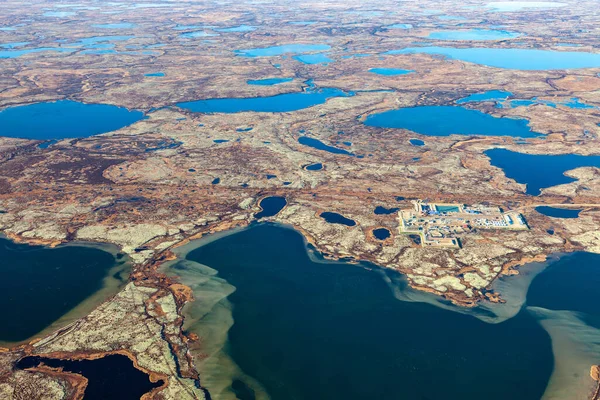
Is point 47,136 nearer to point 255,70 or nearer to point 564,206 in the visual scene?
point 255,70

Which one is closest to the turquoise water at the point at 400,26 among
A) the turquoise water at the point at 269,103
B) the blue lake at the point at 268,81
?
the blue lake at the point at 268,81

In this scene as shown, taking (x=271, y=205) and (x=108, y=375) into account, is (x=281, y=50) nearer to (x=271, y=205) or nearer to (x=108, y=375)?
(x=271, y=205)

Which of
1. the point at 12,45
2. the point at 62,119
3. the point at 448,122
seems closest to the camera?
the point at 448,122

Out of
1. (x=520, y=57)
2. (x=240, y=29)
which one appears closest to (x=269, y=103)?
(x=520, y=57)

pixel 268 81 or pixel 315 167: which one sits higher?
pixel 268 81

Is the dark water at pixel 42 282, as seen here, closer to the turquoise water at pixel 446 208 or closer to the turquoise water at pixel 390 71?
the turquoise water at pixel 446 208

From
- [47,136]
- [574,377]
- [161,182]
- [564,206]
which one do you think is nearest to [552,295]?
[574,377]

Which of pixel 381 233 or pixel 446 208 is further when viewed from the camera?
pixel 446 208
